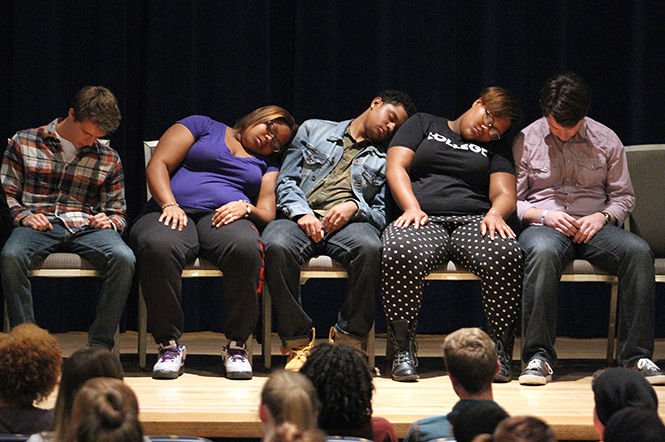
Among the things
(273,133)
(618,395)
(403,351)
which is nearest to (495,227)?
(403,351)

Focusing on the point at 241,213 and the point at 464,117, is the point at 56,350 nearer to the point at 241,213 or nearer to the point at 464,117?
the point at 241,213

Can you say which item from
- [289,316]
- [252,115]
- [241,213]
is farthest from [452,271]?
[252,115]

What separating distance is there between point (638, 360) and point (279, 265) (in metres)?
1.36

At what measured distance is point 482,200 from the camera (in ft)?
11.5

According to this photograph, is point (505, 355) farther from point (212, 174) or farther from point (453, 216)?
point (212, 174)

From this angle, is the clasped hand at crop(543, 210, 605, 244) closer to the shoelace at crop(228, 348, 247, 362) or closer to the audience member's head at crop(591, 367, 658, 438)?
the shoelace at crop(228, 348, 247, 362)

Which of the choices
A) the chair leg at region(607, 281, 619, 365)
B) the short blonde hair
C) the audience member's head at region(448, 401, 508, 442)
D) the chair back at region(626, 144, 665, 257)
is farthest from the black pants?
the chair back at region(626, 144, 665, 257)

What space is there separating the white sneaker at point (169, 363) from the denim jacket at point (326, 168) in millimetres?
715

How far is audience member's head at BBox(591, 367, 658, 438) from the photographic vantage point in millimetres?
1840

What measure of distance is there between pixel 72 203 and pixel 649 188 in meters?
2.44

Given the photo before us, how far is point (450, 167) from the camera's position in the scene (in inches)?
138

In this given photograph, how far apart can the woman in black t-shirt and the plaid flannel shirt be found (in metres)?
1.13

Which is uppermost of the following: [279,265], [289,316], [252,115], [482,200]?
[252,115]

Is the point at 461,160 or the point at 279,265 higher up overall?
the point at 461,160
